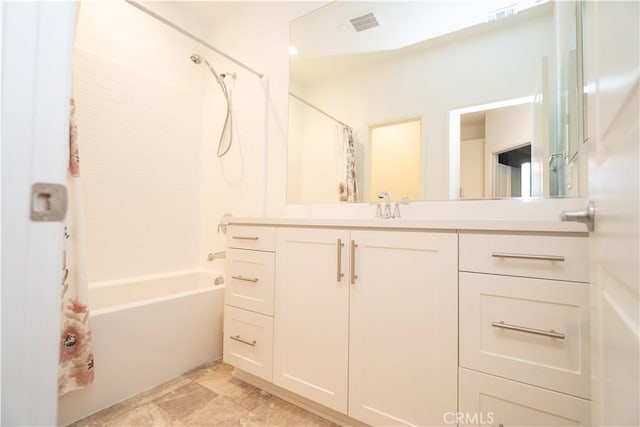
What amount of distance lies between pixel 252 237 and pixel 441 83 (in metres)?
1.30

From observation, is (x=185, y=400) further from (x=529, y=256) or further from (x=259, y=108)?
(x=259, y=108)

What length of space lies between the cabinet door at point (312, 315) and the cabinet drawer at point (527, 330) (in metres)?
0.48

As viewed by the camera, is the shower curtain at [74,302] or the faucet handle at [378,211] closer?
the shower curtain at [74,302]

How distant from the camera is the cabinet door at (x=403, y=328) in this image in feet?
3.34

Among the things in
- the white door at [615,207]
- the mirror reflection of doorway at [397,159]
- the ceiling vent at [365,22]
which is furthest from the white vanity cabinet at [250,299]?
the ceiling vent at [365,22]

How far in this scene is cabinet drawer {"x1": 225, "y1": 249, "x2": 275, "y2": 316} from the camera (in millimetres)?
1469

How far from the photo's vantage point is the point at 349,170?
6.05ft

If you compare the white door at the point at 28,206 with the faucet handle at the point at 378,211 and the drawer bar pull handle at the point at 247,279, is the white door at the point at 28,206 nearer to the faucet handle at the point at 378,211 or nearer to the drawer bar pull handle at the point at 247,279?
the drawer bar pull handle at the point at 247,279

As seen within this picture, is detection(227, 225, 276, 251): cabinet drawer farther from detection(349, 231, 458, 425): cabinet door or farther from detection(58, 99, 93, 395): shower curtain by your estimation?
detection(58, 99, 93, 395): shower curtain

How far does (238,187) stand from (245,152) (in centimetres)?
28

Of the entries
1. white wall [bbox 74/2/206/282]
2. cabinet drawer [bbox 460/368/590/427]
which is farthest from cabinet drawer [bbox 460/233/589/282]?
white wall [bbox 74/2/206/282]

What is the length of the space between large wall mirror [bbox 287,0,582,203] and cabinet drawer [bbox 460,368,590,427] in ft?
2.66

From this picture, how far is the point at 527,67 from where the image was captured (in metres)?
1.36

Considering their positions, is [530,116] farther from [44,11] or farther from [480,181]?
[44,11]
